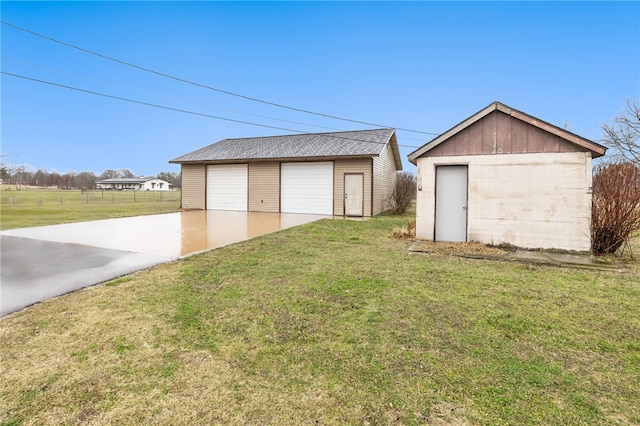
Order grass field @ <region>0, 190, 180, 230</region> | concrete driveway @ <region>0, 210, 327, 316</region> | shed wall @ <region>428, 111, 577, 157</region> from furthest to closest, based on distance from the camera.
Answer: grass field @ <region>0, 190, 180, 230</region>, shed wall @ <region>428, 111, 577, 157</region>, concrete driveway @ <region>0, 210, 327, 316</region>

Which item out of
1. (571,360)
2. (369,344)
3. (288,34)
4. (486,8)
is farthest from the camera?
(288,34)

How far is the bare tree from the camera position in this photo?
20.6m

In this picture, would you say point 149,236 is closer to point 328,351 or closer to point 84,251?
point 84,251

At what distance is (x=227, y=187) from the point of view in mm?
18109

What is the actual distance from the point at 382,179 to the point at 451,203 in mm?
8855

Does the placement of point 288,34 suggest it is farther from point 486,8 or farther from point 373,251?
point 373,251

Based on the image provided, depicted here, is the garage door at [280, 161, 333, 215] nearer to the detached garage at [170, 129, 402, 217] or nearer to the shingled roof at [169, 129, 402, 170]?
the detached garage at [170, 129, 402, 217]

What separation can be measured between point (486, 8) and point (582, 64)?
11.3 meters

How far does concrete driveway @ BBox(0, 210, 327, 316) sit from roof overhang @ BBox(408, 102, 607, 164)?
542 centimetres

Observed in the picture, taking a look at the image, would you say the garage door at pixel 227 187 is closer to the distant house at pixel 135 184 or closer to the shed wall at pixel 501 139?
the shed wall at pixel 501 139

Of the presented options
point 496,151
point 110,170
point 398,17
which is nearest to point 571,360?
point 496,151

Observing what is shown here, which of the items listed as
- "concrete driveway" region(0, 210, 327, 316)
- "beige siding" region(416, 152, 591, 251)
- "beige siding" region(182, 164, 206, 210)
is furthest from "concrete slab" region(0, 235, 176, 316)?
"beige siding" region(182, 164, 206, 210)

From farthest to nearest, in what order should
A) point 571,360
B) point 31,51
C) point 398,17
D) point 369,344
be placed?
point 398,17
point 31,51
point 369,344
point 571,360

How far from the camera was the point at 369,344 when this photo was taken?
2936 millimetres
